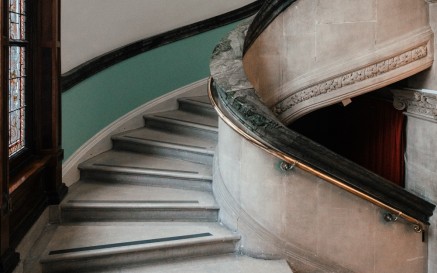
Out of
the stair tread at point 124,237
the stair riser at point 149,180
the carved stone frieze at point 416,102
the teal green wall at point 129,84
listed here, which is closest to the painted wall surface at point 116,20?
the teal green wall at point 129,84

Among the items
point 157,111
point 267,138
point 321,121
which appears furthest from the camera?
point 321,121

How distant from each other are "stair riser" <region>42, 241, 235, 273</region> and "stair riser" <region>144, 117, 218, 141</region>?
1.31m

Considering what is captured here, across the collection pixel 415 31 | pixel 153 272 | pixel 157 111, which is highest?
pixel 415 31

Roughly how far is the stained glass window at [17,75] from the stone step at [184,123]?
59.8 inches

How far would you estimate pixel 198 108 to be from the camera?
4328mm

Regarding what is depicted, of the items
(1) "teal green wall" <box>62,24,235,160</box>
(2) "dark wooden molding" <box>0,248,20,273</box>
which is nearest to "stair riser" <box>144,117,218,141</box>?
(1) "teal green wall" <box>62,24,235,160</box>

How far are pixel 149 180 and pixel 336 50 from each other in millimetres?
1733

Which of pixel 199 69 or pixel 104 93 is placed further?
pixel 199 69

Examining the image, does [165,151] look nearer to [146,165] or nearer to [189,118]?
[146,165]

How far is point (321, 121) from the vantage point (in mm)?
5062

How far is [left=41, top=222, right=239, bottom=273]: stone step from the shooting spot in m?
2.46

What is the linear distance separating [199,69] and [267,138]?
2.46m

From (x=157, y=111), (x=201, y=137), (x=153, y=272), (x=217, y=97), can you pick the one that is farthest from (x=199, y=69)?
(x=153, y=272)

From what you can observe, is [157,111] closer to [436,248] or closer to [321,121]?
[321,121]
